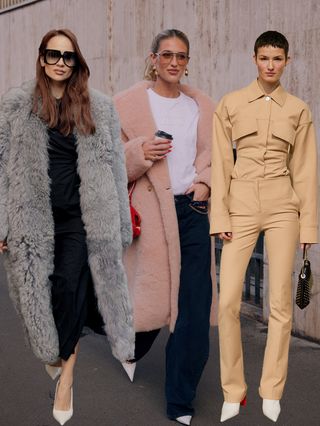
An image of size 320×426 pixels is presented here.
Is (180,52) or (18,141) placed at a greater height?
(180,52)

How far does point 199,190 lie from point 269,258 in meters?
1.04

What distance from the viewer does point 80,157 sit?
5.00 meters

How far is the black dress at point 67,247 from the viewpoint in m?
5.02

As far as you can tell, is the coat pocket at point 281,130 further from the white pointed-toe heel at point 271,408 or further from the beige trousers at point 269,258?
the white pointed-toe heel at point 271,408

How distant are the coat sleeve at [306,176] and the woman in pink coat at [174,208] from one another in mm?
980

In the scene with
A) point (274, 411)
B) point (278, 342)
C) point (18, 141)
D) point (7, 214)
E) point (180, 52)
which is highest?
point (180, 52)

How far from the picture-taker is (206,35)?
851 cm

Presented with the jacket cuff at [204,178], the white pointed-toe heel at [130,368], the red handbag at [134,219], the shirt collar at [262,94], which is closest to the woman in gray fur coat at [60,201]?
the red handbag at [134,219]

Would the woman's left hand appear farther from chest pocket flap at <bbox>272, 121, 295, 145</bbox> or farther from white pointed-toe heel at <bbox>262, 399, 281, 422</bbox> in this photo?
white pointed-toe heel at <bbox>262, 399, 281, 422</bbox>

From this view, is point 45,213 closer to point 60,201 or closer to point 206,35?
point 60,201

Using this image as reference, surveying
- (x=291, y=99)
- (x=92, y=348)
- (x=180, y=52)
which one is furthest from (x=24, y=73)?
(x=291, y=99)

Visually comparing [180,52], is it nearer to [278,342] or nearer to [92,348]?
[278,342]

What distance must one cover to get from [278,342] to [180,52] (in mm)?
1726

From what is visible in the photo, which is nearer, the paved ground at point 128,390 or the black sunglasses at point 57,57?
the black sunglasses at point 57,57
